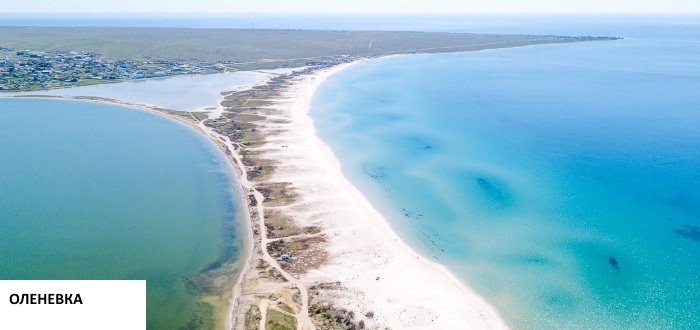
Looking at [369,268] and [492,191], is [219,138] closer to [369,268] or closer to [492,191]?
[492,191]

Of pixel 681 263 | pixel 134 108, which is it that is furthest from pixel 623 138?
pixel 134 108

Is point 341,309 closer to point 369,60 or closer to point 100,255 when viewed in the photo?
point 100,255

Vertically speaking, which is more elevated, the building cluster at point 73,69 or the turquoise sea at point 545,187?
the building cluster at point 73,69

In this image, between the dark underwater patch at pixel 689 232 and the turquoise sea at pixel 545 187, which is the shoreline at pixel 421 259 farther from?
the dark underwater patch at pixel 689 232

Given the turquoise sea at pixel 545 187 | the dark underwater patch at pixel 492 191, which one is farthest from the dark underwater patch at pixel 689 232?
the dark underwater patch at pixel 492 191

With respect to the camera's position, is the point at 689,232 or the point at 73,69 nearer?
the point at 689,232

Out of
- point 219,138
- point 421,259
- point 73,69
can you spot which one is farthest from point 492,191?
point 73,69
